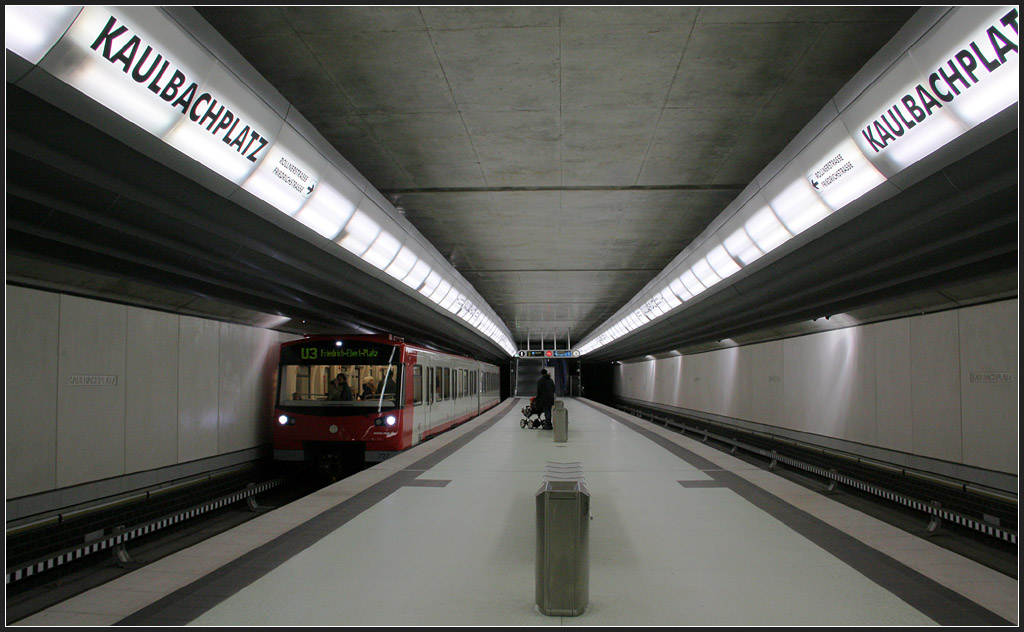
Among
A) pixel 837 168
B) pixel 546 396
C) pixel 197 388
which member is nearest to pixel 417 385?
pixel 546 396

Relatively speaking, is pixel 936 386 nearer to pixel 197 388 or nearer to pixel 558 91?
pixel 558 91

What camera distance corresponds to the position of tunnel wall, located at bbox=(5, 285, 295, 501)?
6.34 m

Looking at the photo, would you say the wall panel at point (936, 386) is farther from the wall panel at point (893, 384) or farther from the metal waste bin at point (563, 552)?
the metal waste bin at point (563, 552)

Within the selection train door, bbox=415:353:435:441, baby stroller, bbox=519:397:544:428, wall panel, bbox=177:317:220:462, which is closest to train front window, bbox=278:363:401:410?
wall panel, bbox=177:317:220:462

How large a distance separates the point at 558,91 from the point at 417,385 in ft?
28.2

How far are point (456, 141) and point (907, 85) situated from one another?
3.79 m

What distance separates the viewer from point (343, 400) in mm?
11008

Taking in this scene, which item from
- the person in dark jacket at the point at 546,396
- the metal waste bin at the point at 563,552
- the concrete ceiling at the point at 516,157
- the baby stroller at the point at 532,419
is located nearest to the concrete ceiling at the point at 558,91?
the concrete ceiling at the point at 516,157

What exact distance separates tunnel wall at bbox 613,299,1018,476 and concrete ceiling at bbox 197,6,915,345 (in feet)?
12.0

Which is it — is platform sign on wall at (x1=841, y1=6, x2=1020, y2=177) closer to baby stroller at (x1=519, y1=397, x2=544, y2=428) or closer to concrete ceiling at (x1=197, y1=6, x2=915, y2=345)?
concrete ceiling at (x1=197, y1=6, x2=915, y2=345)

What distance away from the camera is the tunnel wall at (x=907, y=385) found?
7.23m

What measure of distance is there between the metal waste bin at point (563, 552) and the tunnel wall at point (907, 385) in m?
6.39

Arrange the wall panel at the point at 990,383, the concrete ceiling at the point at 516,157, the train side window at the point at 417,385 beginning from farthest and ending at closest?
the train side window at the point at 417,385 → the wall panel at the point at 990,383 → the concrete ceiling at the point at 516,157

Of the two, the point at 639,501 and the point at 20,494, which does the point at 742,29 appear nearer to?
the point at 639,501
